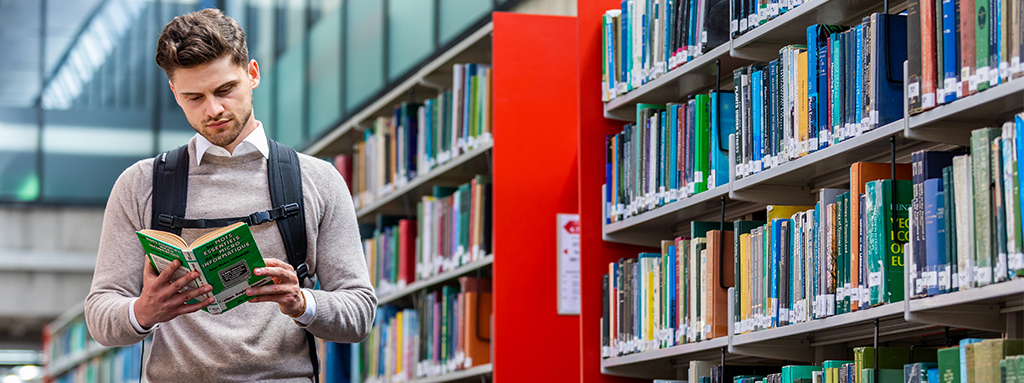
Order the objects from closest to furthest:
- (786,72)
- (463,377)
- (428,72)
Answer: (786,72)
(463,377)
(428,72)

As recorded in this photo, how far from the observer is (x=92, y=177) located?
11.6m

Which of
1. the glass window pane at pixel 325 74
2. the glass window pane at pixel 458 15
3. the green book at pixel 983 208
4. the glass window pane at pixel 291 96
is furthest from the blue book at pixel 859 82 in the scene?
the glass window pane at pixel 291 96

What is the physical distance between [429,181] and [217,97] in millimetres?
2743

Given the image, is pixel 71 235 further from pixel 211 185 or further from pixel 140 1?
pixel 211 185

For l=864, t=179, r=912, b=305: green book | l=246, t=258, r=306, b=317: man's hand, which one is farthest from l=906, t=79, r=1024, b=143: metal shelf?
l=246, t=258, r=306, b=317: man's hand

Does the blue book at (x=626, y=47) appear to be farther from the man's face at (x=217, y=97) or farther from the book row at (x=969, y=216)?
the man's face at (x=217, y=97)

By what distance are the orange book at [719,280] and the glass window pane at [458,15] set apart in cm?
A: 327

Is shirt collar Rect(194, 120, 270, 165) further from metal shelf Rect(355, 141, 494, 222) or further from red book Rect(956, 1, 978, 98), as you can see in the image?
metal shelf Rect(355, 141, 494, 222)

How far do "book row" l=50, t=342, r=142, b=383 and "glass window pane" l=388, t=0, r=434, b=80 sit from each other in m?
3.19

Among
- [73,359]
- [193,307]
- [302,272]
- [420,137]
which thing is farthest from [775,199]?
[73,359]

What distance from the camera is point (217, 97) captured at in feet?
6.37

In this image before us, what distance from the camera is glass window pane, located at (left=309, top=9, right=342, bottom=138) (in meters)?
8.63

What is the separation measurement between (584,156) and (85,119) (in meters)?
9.58

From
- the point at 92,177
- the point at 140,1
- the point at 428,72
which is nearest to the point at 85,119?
the point at 92,177
